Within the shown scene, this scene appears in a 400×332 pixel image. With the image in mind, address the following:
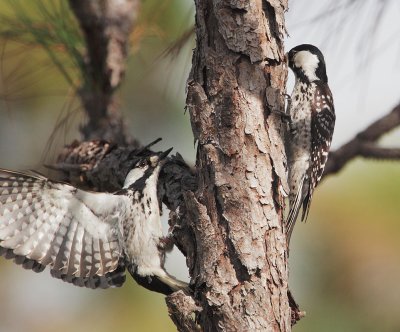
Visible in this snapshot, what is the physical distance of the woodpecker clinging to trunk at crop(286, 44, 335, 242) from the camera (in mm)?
2943

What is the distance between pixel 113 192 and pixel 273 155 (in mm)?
1043

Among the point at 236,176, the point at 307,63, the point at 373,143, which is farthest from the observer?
the point at 307,63

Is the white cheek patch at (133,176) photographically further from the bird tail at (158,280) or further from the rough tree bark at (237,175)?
the rough tree bark at (237,175)

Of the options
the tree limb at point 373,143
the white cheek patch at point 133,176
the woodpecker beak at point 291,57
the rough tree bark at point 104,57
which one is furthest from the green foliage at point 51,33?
the tree limb at point 373,143

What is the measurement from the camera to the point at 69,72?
3035 mm

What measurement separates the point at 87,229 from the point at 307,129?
997mm

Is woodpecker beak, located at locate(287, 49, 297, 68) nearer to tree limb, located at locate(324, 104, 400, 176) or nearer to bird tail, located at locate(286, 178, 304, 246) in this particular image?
bird tail, located at locate(286, 178, 304, 246)

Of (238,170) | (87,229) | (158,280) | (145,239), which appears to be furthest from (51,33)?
(238,170)

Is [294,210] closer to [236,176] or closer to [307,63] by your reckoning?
[307,63]

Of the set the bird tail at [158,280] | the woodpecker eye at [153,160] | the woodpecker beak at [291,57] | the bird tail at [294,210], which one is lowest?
the bird tail at [158,280]

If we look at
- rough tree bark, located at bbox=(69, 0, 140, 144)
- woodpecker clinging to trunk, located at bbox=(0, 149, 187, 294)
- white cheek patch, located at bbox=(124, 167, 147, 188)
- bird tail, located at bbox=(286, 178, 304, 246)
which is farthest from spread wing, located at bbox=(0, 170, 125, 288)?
bird tail, located at bbox=(286, 178, 304, 246)

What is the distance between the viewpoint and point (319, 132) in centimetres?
303

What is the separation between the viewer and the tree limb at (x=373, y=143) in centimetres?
223

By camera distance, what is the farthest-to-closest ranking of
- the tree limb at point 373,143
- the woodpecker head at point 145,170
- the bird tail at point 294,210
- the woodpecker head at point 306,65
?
the woodpecker head at point 306,65
the bird tail at point 294,210
the woodpecker head at point 145,170
the tree limb at point 373,143
